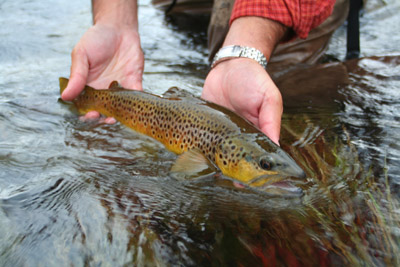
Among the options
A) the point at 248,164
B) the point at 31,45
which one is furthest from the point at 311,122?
the point at 31,45

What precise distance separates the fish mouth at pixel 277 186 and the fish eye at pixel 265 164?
0.05 meters

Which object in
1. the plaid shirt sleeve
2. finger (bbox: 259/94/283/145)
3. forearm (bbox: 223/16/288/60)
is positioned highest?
the plaid shirt sleeve

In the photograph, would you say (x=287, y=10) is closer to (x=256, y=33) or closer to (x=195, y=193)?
(x=256, y=33)

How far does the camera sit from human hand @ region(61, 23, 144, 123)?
13.5 ft

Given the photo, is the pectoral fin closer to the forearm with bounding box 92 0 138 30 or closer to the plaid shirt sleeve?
the plaid shirt sleeve

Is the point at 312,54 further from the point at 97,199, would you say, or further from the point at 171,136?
the point at 97,199

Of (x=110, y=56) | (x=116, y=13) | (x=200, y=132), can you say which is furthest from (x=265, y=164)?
(x=116, y=13)

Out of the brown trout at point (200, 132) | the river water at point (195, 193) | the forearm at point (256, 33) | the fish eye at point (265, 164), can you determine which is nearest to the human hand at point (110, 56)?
the brown trout at point (200, 132)

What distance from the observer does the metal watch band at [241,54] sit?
3.46 m

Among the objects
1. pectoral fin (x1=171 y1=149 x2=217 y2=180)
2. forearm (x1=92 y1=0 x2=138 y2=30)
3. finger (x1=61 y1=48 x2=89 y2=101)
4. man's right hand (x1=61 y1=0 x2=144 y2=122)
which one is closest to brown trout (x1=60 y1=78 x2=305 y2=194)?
pectoral fin (x1=171 y1=149 x2=217 y2=180)

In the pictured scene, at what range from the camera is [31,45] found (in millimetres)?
6590

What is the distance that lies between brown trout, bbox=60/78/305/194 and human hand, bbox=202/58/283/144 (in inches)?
5.6

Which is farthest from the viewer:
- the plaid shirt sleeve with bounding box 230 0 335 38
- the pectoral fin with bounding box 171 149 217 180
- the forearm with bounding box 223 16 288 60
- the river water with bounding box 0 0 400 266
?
the plaid shirt sleeve with bounding box 230 0 335 38

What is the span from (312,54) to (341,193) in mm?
3766
